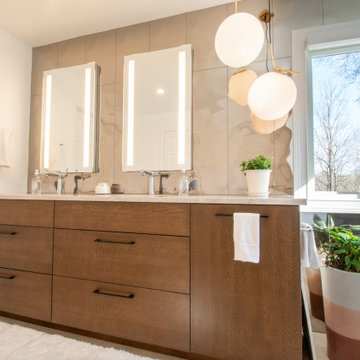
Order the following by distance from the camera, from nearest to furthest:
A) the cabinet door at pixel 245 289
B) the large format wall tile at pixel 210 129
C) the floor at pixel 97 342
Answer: the cabinet door at pixel 245 289 < the floor at pixel 97 342 < the large format wall tile at pixel 210 129

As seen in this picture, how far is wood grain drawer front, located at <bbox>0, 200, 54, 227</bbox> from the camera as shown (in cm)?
151

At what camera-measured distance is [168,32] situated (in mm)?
1999

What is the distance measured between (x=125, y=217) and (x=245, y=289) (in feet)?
2.27

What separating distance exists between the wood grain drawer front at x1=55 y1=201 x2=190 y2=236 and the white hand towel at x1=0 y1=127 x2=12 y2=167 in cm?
95

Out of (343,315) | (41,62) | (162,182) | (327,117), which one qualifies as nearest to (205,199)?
(162,182)

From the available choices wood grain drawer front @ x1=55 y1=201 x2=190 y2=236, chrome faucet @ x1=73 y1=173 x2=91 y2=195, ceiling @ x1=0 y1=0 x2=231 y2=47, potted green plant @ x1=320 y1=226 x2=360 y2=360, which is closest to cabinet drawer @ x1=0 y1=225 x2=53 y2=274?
wood grain drawer front @ x1=55 y1=201 x2=190 y2=236

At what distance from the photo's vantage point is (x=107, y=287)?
4.45 ft

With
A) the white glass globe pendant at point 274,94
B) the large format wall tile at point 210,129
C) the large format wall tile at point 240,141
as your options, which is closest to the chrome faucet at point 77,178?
the large format wall tile at point 210,129

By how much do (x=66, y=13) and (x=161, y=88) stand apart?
3.16ft

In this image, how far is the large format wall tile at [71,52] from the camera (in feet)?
7.36

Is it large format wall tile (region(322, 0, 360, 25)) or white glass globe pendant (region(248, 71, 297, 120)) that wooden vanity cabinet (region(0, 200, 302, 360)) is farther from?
large format wall tile (region(322, 0, 360, 25))

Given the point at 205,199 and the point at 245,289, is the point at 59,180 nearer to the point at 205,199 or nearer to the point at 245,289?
the point at 205,199

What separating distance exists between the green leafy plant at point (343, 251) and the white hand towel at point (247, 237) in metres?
0.51

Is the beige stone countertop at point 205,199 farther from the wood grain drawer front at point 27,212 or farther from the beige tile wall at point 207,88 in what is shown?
the beige tile wall at point 207,88
